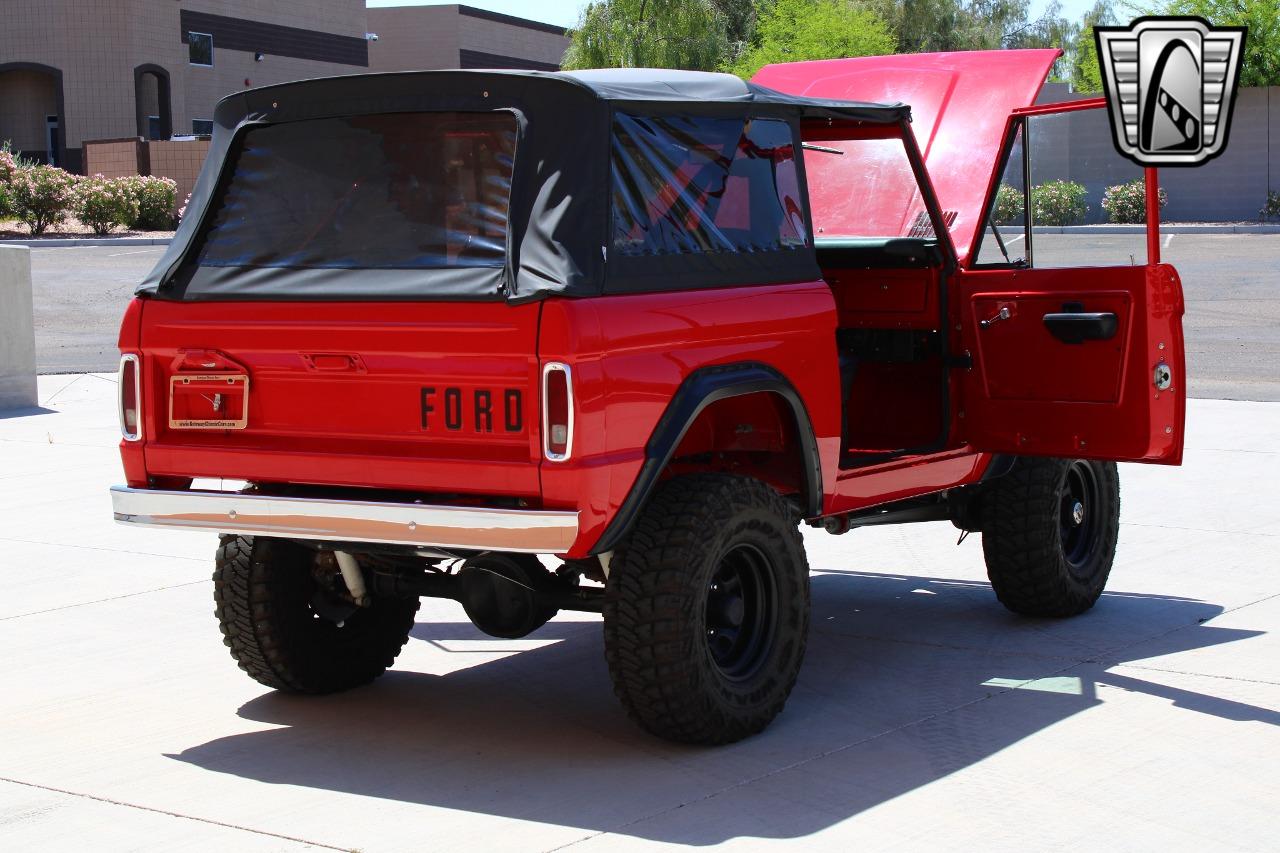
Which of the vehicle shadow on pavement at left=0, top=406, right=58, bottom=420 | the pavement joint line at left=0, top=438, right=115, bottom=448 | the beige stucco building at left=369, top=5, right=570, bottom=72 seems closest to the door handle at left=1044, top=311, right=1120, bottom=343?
the pavement joint line at left=0, top=438, right=115, bottom=448

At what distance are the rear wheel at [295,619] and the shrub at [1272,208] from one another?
34.2 meters

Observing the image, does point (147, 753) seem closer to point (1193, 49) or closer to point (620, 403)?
point (620, 403)

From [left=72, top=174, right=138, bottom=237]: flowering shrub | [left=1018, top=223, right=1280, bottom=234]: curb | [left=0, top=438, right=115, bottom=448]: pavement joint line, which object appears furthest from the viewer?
[left=72, top=174, right=138, bottom=237]: flowering shrub

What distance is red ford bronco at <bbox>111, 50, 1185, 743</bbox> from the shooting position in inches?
195

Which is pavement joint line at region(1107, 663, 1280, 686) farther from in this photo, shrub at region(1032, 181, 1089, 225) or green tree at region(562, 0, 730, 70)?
green tree at region(562, 0, 730, 70)

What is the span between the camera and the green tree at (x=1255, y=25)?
37.8 metres

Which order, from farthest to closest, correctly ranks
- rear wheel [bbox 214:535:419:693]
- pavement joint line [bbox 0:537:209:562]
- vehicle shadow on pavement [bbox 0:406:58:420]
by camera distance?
vehicle shadow on pavement [bbox 0:406:58:420]
pavement joint line [bbox 0:537:209:562]
rear wheel [bbox 214:535:419:693]

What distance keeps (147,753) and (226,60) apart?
51.4 m

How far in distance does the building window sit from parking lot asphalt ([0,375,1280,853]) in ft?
154

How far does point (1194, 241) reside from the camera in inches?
1254

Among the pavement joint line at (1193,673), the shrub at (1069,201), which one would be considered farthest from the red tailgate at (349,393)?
the shrub at (1069,201)

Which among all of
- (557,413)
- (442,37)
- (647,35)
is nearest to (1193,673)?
(557,413)

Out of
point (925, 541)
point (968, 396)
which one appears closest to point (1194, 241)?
point (925, 541)

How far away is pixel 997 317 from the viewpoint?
268 inches
